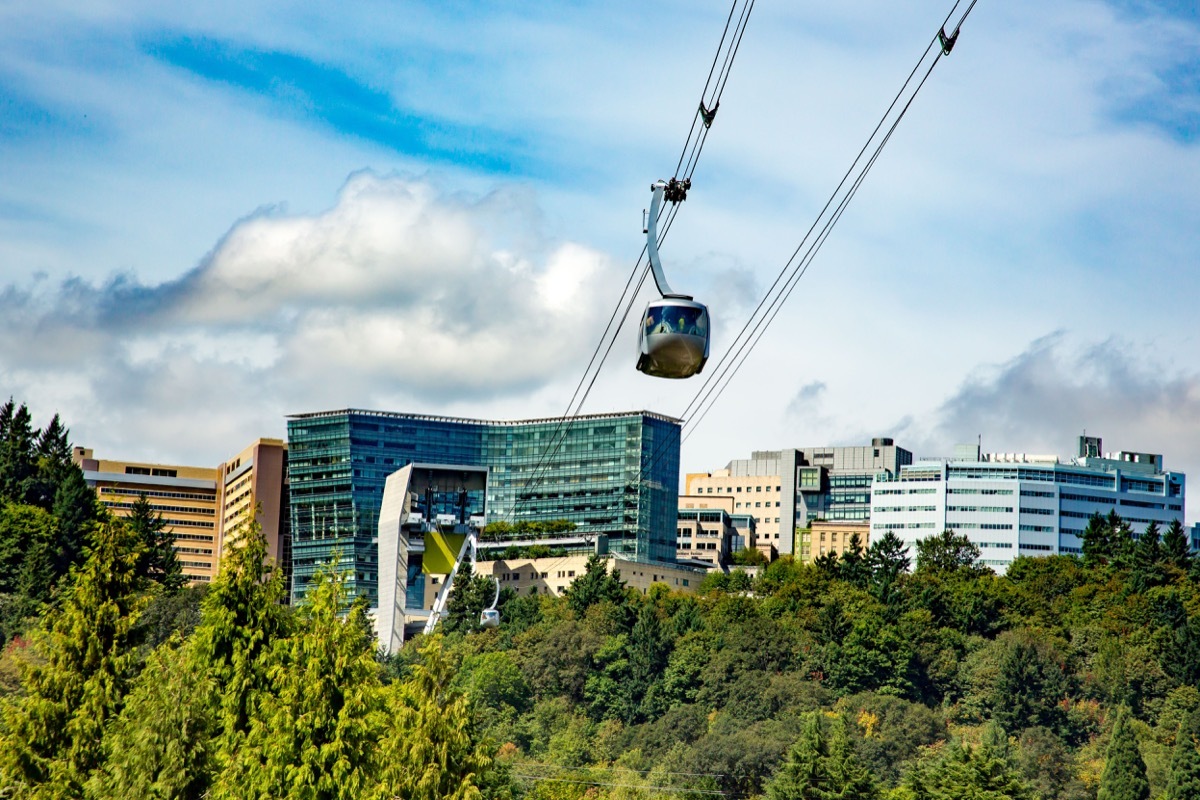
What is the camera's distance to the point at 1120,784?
102 meters

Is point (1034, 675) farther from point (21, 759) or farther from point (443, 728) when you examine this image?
point (21, 759)

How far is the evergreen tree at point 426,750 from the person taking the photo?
4619 centimetres

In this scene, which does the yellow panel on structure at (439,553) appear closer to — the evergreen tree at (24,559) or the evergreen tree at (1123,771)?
the evergreen tree at (24,559)

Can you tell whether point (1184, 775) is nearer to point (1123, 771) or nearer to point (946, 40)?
point (1123, 771)

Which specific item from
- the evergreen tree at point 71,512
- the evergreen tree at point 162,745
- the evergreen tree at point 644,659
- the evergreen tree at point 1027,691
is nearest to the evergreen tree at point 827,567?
the evergreen tree at point 644,659

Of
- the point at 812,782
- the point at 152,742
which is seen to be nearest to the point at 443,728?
the point at 152,742

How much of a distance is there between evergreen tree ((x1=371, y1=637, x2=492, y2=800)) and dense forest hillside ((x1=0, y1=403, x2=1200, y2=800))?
77 millimetres

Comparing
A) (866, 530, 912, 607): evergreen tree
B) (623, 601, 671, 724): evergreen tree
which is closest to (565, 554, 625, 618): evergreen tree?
(623, 601, 671, 724): evergreen tree

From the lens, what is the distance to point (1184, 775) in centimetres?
9925

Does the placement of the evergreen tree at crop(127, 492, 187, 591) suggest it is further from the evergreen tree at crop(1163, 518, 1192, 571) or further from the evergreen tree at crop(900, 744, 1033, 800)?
the evergreen tree at crop(1163, 518, 1192, 571)

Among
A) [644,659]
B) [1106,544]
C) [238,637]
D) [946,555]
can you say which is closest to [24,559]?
[644,659]

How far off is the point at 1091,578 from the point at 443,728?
339 feet

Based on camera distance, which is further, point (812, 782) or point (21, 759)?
point (812, 782)

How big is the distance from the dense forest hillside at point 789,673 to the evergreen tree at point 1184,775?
13 centimetres
